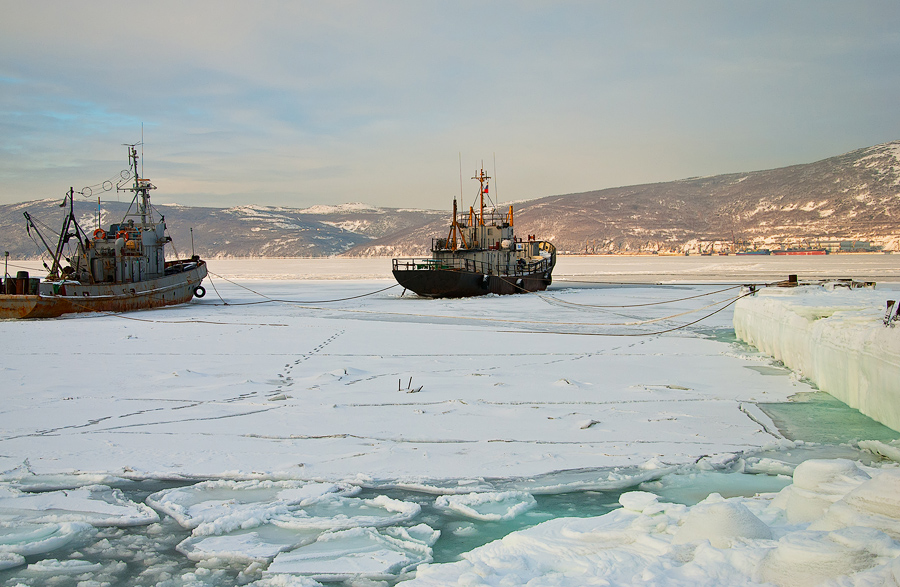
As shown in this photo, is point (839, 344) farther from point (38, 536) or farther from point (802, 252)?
point (802, 252)

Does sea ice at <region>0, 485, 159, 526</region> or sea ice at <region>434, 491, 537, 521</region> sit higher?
sea ice at <region>0, 485, 159, 526</region>

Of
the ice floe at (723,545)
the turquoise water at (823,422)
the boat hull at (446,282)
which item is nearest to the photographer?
the ice floe at (723,545)

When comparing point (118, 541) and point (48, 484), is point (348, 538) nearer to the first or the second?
point (118, 541)

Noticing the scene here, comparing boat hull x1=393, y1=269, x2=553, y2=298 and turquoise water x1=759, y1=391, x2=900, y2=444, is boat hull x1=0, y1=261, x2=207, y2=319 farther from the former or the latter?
turquoise water x1=759, y1=391, x2=900, y2=444

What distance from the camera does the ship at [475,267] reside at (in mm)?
34334

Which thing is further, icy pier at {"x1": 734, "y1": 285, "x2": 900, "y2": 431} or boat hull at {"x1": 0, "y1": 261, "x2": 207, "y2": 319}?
boat hull at {"x1": 0, "y1": 261, "x2": 207, "y2": 319}

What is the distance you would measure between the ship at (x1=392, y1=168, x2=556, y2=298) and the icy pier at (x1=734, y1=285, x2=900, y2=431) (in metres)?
20.2

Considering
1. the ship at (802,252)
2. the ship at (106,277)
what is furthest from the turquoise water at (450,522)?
the ship at (802,252)

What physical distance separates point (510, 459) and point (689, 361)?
7.35 metres

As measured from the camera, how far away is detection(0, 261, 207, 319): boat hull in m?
24.6

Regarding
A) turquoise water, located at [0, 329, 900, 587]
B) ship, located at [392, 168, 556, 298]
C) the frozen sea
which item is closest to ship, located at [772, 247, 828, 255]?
ship, located at [392, 168, 556, 298]

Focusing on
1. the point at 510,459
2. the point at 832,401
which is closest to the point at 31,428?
the point at 510,459

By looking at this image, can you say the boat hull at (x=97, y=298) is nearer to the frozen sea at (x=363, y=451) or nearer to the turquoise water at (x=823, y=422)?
the frozen sea at (x=363, y=451)

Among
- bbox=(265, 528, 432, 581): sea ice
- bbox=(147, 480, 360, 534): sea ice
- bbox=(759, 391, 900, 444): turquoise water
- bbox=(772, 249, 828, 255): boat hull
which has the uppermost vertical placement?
bbox=(772, 249, 828, 255): boat hull
